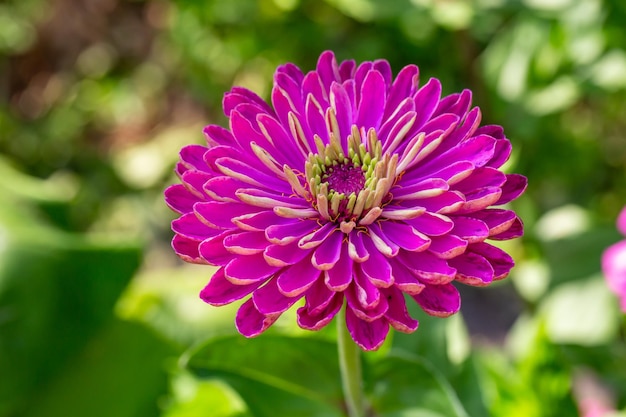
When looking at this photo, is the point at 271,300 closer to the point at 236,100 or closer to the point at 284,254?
the point at 284,254

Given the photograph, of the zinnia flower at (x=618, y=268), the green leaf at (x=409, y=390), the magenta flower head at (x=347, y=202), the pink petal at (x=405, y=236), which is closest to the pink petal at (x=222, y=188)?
the magenta flower head at (x=347, y=202)

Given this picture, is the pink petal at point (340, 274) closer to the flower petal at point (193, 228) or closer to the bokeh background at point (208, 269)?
the flower petal at point (193, 228)

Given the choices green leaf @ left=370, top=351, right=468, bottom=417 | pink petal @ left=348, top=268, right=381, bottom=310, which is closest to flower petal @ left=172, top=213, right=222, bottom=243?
pink petal @ left=348, top=268, right=381, bottom=310

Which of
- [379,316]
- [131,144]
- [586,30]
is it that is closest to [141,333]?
[379,316]

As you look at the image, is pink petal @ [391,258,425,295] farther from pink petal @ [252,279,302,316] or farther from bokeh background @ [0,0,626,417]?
bokeh background @ [0,0,626,417]

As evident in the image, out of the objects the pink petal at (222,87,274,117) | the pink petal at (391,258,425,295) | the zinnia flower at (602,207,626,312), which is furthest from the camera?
the zinnia flower at (602,207,626,312)

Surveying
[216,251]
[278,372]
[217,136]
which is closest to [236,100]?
[217,136]
